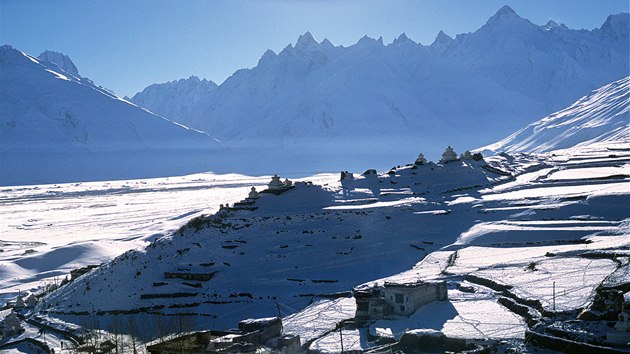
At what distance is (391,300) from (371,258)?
14.6 meters

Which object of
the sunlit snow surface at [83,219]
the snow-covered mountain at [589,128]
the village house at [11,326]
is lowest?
the village house at [11,326]

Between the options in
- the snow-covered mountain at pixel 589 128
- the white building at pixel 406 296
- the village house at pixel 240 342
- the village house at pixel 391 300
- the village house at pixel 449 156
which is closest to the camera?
the village house at pixel 240 342

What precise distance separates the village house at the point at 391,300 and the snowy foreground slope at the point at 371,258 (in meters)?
0.69

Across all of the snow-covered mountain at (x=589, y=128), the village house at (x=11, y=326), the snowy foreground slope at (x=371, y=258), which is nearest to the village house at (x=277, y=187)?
the snowy foreground slope at (x=371, y=258)

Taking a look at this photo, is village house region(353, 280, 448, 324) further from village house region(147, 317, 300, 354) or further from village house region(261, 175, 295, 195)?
village house region(261, 175, 295, 195)

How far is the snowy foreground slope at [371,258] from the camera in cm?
3534

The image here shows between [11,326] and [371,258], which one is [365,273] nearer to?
[371,258]

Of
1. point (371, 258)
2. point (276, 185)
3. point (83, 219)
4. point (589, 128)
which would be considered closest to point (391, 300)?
point (371, 258)

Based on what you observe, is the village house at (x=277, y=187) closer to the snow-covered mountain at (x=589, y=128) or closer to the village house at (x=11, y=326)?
the village house at (x=11, y=326)

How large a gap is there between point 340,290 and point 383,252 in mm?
7532

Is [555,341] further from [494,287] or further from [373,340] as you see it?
[494,287]

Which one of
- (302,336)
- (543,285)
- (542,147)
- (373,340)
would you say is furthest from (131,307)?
(542,147)

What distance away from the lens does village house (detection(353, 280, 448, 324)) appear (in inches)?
1339

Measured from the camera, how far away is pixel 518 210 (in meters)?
57.7
